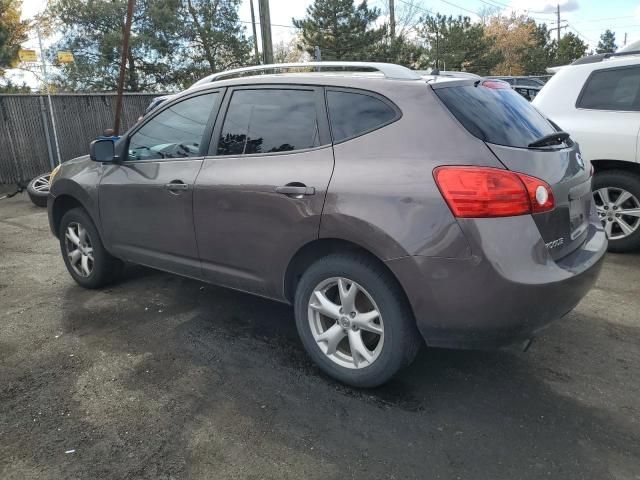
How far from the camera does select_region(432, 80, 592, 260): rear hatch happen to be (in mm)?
2451

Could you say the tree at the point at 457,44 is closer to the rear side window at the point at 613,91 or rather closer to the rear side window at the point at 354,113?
the rear side window at the point at 613,91

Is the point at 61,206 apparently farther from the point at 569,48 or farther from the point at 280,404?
the point at 569,48

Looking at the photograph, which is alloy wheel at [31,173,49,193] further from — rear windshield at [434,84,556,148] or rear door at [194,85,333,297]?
rear windshield at [434,84,556,148]

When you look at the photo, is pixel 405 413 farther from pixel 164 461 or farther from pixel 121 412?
pixel 121 412

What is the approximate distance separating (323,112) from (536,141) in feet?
3.78

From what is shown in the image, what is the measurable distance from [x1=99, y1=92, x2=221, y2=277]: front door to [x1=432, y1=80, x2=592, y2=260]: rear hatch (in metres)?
1.70

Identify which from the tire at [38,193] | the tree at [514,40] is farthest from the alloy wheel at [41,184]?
the tree at [514,40]

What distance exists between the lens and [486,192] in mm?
2320

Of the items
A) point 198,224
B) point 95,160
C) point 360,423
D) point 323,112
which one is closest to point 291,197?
point 323,112

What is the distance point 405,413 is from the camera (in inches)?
104

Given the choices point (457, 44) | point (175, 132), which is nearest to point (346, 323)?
point (175, 132)

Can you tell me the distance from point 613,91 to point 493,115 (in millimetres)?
3350

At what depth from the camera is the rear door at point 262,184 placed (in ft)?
9.26

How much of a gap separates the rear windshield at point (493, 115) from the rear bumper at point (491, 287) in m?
0.47
